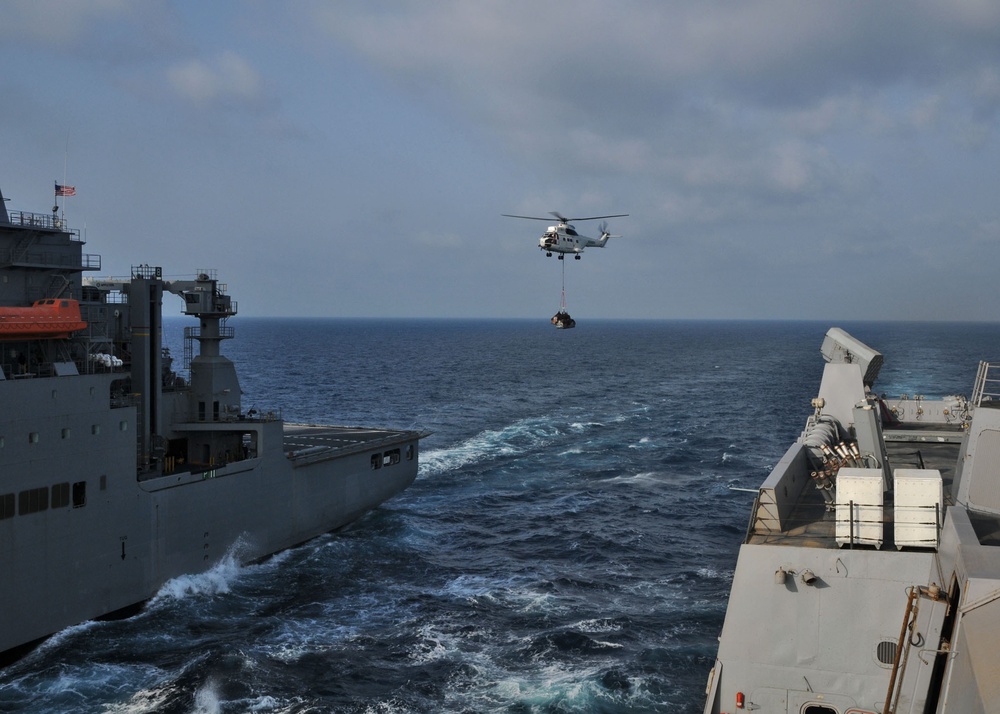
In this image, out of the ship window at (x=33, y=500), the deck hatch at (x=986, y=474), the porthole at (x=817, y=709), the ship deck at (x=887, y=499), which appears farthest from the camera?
the ship window at (x=33, y=500)

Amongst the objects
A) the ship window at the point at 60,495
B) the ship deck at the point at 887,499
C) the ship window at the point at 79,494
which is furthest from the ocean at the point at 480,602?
the ship deck at the point at 887,499

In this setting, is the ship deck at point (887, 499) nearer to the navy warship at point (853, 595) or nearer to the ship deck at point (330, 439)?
the navy warship at point (853, 595)

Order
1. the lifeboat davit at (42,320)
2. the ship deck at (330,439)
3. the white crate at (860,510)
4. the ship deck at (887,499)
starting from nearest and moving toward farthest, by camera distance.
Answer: the white crate at (860,510) < the ship deck at (887,499) < the lifeboat davit at (42,320) < the ship deck at (330,439)

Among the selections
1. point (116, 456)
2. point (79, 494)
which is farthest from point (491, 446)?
point (79, 494)

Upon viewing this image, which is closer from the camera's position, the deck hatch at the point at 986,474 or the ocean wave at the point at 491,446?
the deck hatch at the point at 986,474

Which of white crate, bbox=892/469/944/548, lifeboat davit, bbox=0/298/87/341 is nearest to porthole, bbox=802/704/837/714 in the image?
white crate, bbox=892/469/944/548

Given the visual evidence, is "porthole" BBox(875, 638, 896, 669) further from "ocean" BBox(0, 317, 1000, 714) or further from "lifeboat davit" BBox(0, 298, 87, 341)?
"lifeboat davit" BBox(0, 298, 87, 341)

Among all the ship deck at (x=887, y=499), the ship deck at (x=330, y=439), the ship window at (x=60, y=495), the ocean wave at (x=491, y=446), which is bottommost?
the ocean wave at (x=491, y=446)
